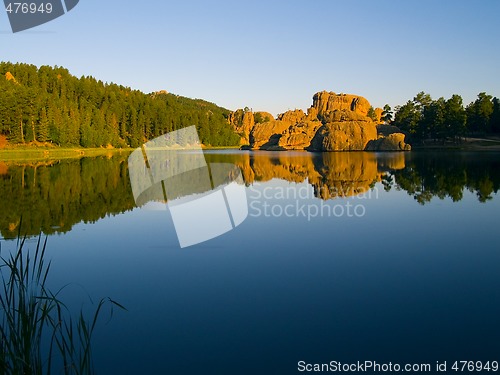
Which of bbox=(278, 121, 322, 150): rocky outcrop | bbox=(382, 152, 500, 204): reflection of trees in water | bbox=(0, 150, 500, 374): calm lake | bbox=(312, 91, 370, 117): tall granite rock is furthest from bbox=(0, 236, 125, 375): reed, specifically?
bbox=(312, 91, 370, 117): tall granite rock

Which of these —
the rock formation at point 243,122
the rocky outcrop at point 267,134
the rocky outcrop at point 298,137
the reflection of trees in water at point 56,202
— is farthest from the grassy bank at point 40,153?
the rock formation at point 243,122

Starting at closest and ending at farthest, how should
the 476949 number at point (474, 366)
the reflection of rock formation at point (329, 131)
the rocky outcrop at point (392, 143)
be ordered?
the 476949 number at point (474, 366) < the rocky outcrop at point (392, 143) < the reflection of rock formation at point (329, 131)

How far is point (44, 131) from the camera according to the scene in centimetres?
6931

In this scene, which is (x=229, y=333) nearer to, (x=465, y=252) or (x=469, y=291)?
(x=469, y=291)

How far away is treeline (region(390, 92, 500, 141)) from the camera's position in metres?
68.1

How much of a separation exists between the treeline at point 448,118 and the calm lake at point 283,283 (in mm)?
58762

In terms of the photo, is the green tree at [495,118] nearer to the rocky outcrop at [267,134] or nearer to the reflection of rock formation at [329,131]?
the reflection of rock formation at [329,131]

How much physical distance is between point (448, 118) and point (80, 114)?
7067 cm

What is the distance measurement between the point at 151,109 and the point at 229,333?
11914cm

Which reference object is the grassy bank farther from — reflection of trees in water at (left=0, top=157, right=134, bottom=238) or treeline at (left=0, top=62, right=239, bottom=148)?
reflection of trees in water at (left=0, top=157, right=134, bottom=238)

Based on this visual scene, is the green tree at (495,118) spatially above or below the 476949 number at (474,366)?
above

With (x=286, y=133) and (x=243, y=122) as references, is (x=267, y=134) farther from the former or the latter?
(x=243, y=122)

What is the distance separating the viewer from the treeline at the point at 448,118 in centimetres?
6806

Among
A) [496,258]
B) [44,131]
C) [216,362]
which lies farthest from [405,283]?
[44,131]
